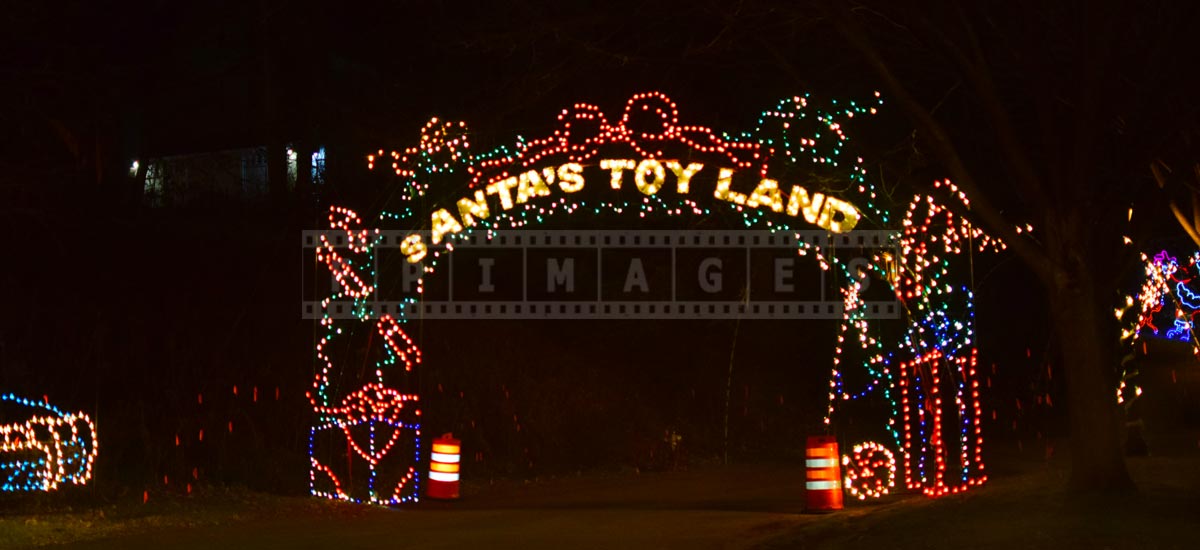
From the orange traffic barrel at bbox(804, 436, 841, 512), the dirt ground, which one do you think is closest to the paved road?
the dirt ground

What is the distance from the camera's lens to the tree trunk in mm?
11750

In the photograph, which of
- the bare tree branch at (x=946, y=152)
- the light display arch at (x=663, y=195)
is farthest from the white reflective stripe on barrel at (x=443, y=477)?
the bare tree branch at (x=946, y=152)

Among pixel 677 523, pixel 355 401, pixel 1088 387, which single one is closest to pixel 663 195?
pixel 677 523

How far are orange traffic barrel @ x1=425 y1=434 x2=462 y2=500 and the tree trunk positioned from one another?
21.4 ft

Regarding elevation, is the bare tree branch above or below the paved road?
above

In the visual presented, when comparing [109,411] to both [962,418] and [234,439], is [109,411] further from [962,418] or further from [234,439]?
[962,418]

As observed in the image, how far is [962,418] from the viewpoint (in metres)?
14.1

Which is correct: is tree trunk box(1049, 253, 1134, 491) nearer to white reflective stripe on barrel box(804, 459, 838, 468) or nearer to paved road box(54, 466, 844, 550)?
white reflective stripe on barrel box(804, 459, 838, 468)

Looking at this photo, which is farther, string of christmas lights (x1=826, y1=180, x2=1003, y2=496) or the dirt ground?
string of christmas lights (x1=826, y1=180, x2=1003, y2=496)

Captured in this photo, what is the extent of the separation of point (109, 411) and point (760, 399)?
39.7 ft

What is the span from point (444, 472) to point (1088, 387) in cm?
696

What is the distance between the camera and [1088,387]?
1188cm
